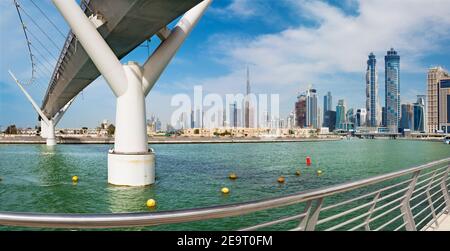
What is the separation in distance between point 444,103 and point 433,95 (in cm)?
647

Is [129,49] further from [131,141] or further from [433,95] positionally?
[433,95]

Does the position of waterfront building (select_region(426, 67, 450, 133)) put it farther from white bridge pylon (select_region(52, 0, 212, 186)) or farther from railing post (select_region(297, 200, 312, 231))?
railing post (select_region(297, 200, 312, 231))

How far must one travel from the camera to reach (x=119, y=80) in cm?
1489

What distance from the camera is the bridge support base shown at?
1492 cm

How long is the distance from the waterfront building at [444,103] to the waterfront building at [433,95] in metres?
2.58

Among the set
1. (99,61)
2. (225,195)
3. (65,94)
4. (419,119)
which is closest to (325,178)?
(225,195)

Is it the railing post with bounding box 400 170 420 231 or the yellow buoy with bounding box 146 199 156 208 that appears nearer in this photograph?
the railing post with bounding box 400 170 420 231

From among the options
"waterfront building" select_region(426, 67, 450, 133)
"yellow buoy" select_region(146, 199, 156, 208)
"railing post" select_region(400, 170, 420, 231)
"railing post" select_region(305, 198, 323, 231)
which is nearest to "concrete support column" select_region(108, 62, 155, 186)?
"yellow buoy" select_region(146, 199, 156, 208)

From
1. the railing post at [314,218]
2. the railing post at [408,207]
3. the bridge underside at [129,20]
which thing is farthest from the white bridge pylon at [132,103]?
the railing post at [314,218]

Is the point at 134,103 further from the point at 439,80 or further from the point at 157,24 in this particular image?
the point at 439,80

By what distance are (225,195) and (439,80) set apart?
170150mm

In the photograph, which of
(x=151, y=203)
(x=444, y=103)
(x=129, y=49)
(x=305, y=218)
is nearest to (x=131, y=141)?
(x=151, y=203)
